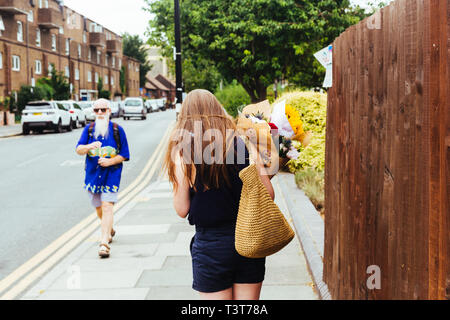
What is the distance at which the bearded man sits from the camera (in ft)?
20.6

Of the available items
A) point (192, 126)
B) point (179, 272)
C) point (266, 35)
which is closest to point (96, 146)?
point (179, 272)

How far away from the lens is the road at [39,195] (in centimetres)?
724

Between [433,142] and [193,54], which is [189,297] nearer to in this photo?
[433,142]

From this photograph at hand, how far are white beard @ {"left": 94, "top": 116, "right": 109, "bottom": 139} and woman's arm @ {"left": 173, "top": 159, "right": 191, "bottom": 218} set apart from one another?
3.48 meters

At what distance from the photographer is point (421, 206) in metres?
2.37

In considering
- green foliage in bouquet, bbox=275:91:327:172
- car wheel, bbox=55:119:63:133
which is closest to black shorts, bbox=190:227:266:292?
green foliage in bouquet, bbox=275:91:327:172

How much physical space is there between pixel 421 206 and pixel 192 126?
1.29m

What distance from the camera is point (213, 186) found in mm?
2990

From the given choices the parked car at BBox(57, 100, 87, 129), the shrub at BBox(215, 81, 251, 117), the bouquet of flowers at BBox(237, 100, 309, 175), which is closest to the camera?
the bouquet of flowers at BBox(237, 100, 309, 175)

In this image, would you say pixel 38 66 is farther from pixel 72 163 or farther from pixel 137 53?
pixel 137 53

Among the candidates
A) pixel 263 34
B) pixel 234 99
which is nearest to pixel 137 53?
pixel 234 99

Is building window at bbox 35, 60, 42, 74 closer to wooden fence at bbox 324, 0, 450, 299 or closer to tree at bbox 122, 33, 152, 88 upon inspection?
wooden fence at bbox 324, 0, 450, 299

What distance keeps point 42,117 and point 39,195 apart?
18.1 m

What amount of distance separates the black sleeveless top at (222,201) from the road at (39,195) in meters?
3.81
